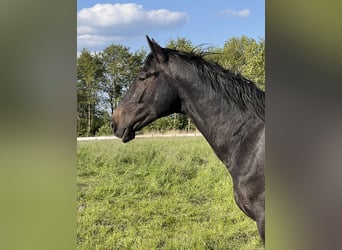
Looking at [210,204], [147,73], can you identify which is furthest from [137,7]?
[210,204]

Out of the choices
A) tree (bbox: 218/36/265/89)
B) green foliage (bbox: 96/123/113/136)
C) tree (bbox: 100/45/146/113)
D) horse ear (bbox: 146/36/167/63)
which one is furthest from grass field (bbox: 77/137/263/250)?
horse ear (bbox: 146/36/167/63)

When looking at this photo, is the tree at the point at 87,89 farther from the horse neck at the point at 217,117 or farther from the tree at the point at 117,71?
the horse neck at the point at 217,117

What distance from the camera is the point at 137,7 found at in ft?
5.75

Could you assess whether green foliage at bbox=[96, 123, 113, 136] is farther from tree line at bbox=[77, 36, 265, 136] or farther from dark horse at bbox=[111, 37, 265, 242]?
dark horse at bbox=[111, 37, 265, 242]

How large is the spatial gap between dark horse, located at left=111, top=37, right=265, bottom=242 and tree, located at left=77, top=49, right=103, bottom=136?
0.40 metres

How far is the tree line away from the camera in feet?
5.72

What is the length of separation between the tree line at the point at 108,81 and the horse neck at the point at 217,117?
0.42 meters

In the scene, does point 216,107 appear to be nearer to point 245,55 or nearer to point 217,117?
point 217,117

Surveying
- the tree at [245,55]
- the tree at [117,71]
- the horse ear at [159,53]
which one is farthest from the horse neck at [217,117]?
the tree at [117,71]

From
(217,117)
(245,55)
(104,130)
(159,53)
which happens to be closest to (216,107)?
(217,117)

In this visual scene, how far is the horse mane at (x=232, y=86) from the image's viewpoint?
1327 millimetres

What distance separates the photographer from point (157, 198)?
1913mm
